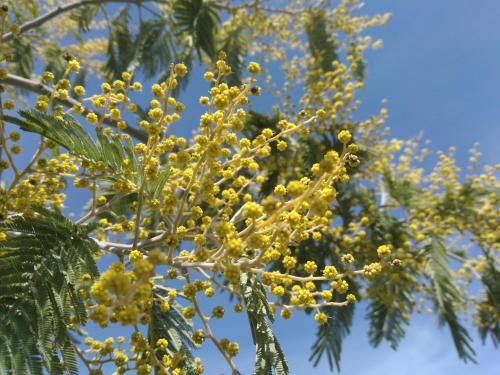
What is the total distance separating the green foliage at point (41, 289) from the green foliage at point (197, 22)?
4.03m

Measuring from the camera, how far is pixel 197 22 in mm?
5770

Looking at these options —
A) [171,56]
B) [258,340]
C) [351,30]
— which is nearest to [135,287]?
[258,340]

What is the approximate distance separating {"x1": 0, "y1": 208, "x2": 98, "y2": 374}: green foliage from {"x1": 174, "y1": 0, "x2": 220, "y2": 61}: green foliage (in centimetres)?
403

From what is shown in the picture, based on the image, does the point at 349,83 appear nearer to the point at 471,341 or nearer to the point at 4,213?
the point at 471,341

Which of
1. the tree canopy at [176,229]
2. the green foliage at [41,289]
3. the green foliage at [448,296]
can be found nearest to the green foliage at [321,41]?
the tree canopy at [176,229]

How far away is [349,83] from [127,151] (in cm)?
409

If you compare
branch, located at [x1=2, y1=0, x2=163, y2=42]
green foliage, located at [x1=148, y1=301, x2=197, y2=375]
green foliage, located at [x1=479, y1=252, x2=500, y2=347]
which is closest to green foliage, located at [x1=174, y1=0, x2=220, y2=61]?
branch, located at [x1=2, y1=0, x2=163, y2=42]

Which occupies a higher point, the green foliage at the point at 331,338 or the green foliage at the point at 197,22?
the green foliage at the point at 197,22

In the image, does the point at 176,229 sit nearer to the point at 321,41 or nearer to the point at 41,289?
the point at 41,289

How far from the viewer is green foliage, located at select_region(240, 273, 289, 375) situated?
2218mm

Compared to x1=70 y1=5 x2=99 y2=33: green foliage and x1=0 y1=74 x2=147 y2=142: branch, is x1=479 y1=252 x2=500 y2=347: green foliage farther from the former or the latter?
x1=70 y1=5 x2=99 y2=33: green foliage

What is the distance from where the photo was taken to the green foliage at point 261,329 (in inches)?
87.3

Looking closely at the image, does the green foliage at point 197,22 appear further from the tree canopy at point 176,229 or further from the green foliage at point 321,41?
the green foliage at point 321,41

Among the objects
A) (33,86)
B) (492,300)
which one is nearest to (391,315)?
(492,300)
